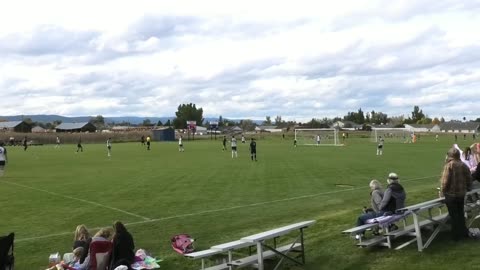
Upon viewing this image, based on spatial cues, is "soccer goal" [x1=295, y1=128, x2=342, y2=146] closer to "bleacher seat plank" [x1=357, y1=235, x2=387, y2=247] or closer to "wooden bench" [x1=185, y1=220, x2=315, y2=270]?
"bleacher seat plank" [x1=357, y1=235, x2=387, y2=247]

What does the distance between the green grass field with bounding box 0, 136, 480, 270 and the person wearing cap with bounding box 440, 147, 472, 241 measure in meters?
0.33

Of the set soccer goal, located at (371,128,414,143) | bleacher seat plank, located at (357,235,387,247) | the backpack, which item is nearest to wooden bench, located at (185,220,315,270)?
bleacher seat plank, located at (357,235,387,247)

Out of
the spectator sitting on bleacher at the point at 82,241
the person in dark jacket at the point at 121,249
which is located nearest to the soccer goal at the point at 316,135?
the spectator sitting on bleacher at the point at 82,241

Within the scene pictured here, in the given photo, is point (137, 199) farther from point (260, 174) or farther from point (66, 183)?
point (260, 174)

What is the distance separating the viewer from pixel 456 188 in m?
8.99

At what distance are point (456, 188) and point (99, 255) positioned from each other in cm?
626

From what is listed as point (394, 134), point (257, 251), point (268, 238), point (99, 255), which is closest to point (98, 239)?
point (99, 255)

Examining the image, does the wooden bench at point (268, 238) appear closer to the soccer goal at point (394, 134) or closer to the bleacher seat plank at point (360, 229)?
the bleacher seat plank at point (360, 229)

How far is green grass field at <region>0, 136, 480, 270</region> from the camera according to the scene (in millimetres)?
9086

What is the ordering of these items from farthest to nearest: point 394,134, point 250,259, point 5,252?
point 394,134
point 250,259
point 5,252

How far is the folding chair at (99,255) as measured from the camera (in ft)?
26.4

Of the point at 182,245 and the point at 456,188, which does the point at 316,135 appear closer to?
the point at 182,245

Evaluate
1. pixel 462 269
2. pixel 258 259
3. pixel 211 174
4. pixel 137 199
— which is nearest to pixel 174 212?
pixel 137 199

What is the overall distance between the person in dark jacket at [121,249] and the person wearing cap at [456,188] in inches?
222
